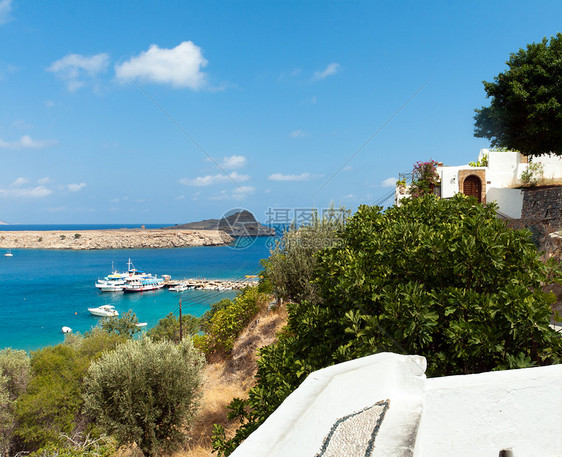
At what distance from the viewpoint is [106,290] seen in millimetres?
90375

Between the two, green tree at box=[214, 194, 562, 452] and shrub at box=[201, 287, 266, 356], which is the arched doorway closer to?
shrub at box=[201, 287, 266, 356]

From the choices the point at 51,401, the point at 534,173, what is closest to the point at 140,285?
the point at 51,401

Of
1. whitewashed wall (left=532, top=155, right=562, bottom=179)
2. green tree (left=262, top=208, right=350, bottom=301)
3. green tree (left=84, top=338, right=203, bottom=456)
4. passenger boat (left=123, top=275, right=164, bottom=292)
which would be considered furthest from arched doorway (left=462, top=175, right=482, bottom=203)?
passenger boat (left=123, top=275, right=164, bottom=292)

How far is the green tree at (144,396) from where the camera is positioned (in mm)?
10227

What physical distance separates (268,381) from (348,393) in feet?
11.9

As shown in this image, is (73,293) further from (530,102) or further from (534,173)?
(530,102)

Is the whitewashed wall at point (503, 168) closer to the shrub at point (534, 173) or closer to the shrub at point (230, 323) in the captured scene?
the shrub at point (534, 173)

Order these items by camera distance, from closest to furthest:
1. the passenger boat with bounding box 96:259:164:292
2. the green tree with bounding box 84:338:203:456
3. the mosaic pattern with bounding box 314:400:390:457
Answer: the mosaic pattern with bounding box 314:400:390:457, the green tree with bounding box 84:338:203:456, the passenger boat with bounding box 96:259:164:292

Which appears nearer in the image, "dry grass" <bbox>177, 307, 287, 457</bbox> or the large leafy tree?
"dry grass" <bbox>177, 307, 287, 457</bbox>

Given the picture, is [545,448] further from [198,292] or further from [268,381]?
[198,292]

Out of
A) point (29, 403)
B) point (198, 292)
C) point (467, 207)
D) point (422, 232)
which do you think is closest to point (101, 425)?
point (29, 403)

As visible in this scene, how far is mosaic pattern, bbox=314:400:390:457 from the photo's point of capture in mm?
1782

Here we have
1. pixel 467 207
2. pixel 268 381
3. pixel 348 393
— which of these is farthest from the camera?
pixel 467 207

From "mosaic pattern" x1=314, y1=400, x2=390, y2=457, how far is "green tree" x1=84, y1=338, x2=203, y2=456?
1012 centimetres
